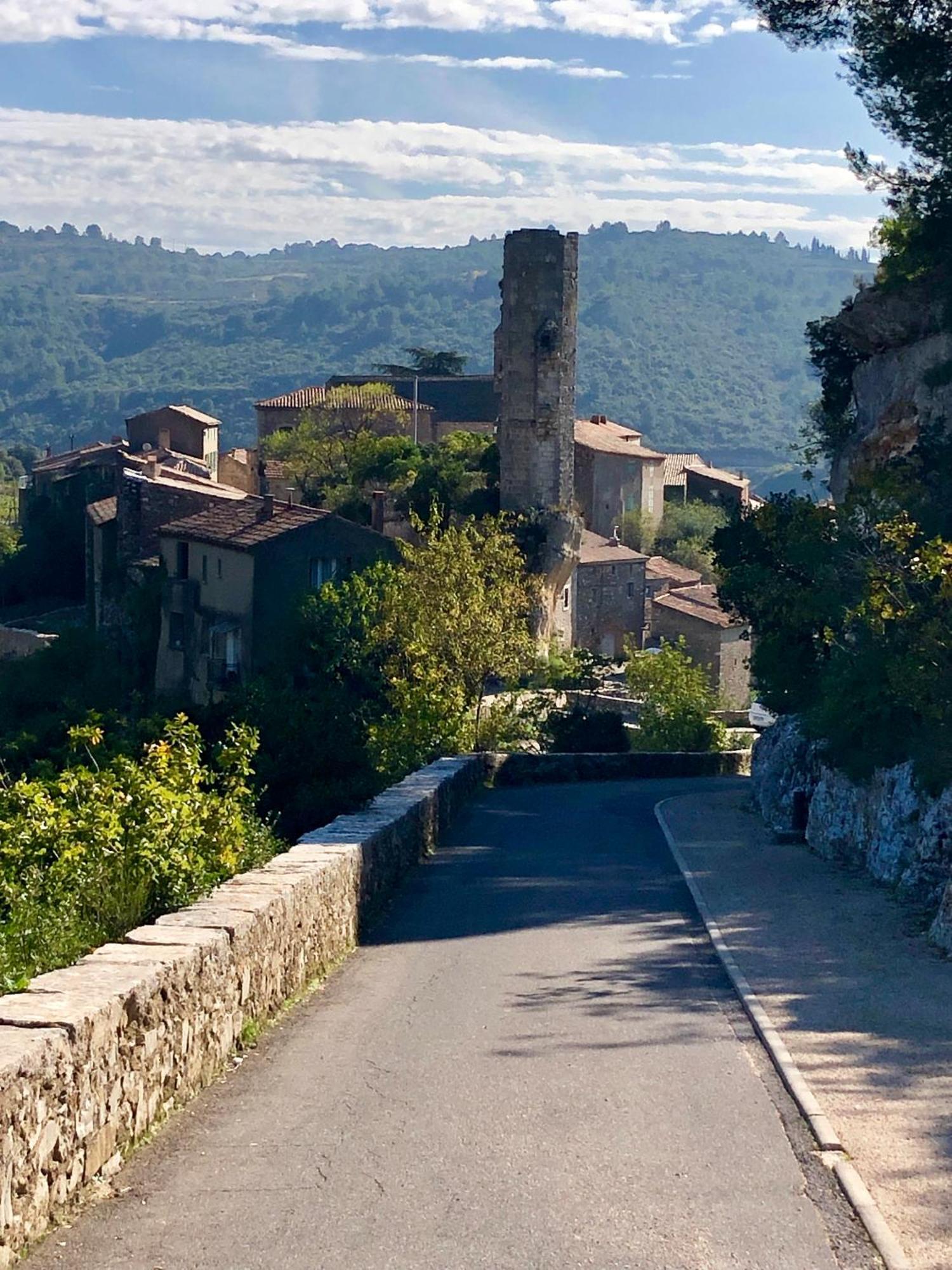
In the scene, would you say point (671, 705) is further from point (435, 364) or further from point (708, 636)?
point (435, 364)

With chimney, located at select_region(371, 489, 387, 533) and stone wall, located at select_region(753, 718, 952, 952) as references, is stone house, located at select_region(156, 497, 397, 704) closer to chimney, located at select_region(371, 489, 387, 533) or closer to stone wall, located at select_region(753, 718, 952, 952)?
chimney, located at select_region(371, 489, 387, 533)

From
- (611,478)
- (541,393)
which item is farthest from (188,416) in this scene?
(541,393)

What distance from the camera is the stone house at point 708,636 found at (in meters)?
73.0

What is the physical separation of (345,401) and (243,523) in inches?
1185

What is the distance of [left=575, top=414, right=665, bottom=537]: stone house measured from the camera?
8581 centimetres

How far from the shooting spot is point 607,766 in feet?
120

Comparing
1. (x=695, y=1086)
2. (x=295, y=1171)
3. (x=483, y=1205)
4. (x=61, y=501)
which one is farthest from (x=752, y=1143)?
(x=61, y=501)

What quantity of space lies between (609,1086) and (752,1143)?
1.00m

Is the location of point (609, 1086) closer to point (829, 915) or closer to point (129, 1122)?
point (129, 1122)

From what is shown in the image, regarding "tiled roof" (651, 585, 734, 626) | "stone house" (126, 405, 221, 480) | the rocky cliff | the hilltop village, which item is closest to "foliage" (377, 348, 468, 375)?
the hilltop village

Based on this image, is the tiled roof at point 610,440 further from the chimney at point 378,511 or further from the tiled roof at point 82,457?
the chimney at point 378,511

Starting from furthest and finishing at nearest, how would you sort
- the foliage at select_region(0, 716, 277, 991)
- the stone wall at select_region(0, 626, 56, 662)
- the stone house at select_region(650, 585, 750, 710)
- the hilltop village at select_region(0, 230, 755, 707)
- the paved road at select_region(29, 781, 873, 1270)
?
the stone house at select_region(650, 585, 750, 710)
the stone wall at select_region(0, 626, 56, 662)
the hilltop village at select_region(0, 230, 755, 707)
the foliage at select_region(0, 716, 277, 991)
the paved road at select_region(29, 781, 873, 1270)

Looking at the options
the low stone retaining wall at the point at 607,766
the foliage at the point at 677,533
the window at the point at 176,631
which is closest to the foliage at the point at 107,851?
the low stone retaining wall at the point at 607,766

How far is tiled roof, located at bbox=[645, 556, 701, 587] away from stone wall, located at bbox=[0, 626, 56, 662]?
32.6m
